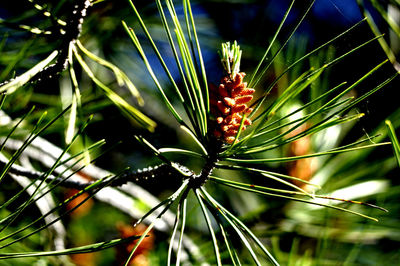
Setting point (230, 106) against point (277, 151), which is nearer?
point (230, 106)

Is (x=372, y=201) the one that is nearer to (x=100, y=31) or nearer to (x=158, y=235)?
(x=158, y=235)

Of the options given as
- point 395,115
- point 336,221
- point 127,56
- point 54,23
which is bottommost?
point 336,221

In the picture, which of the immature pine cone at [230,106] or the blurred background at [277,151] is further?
the blurred background at [277,151]

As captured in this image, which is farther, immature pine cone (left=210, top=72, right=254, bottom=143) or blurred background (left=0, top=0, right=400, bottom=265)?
blurred background (left=0, top=0, right=400, bottom=265)

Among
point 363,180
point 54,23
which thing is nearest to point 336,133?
point 363,180
